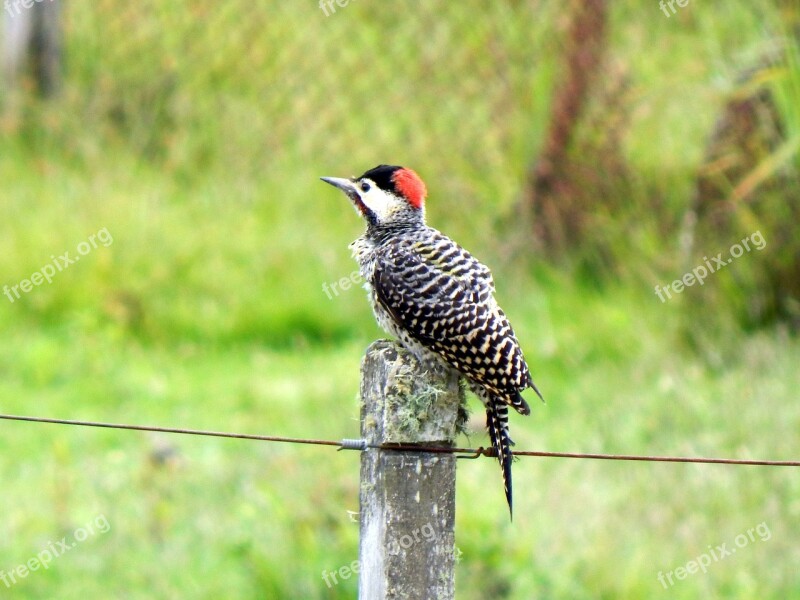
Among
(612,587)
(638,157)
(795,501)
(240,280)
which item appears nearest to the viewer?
(612,587)

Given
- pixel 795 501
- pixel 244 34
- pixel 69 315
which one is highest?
pixel 244 34

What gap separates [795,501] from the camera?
5969 mm

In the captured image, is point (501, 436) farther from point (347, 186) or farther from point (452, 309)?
point (347, 186)

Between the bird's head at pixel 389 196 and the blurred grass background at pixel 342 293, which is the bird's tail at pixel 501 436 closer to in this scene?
the bird's head at pixel 389 196

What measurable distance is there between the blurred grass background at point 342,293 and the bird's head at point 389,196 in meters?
1.20

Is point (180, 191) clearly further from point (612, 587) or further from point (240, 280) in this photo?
point (612, 587)

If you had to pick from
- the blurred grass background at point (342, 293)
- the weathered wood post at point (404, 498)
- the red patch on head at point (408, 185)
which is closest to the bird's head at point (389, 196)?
the red patch on head at point (408, 185)

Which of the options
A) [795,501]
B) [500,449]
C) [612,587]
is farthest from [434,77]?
[500,449]

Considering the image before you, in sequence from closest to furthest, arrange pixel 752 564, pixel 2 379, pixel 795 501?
pixel 752 564 < pixel 795 501 < pixel 2 379

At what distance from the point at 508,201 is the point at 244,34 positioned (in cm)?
262

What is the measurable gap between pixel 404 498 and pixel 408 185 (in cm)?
206

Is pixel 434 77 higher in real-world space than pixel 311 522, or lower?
higher

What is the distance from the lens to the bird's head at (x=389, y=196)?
4.70 m

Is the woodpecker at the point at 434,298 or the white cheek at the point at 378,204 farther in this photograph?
the white cheek at the point at 378,204
